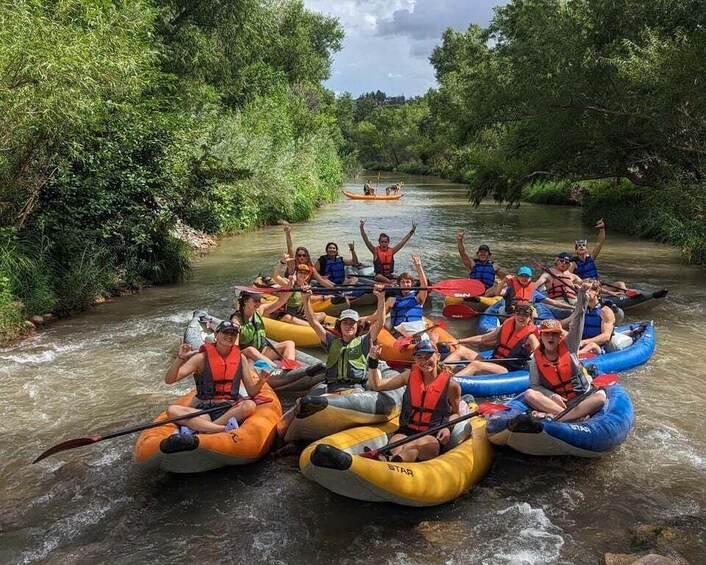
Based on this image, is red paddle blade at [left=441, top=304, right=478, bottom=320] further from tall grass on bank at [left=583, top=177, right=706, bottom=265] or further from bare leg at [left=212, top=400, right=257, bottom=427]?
tall grass on bank at [left=583, top=177, right=706, bottom=265]

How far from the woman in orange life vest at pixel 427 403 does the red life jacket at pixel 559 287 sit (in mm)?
4615

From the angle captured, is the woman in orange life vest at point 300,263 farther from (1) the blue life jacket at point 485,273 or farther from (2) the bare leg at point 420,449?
(2) the bare leg at point 420,449

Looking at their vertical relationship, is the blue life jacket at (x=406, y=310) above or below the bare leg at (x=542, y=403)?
above

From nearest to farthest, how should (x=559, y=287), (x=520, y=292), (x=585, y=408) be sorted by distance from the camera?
(x=585, y=408)
(x=520, y=292)
(x=559, y=287)

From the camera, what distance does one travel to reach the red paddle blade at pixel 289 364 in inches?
256

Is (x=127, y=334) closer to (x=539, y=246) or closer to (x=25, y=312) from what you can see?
(x=25, y=312)

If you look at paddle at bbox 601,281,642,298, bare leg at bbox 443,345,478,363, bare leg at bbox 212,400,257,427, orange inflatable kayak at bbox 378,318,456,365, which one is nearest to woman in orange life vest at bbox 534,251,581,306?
paddle at bbox 601,281,642,298

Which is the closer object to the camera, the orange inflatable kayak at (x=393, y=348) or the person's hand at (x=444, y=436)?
the person's hand at (x=444, y=436)

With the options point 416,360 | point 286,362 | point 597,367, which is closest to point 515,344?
point 597,367

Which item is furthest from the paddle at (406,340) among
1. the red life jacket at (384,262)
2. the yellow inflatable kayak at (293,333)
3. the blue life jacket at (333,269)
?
the red life jacket at (384,262)

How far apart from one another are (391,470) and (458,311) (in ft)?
17.0

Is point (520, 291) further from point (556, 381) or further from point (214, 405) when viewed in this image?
point (214, 405)

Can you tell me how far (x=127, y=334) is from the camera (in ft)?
27.5

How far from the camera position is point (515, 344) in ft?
20.8
